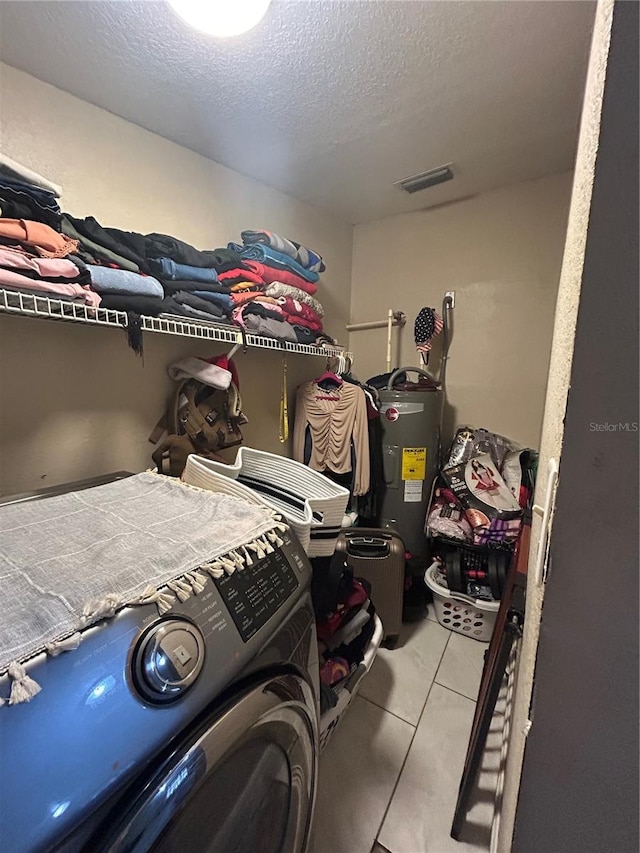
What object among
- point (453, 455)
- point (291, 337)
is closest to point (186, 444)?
point (291, 337)

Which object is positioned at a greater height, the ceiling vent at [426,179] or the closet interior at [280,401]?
the ceiling vent at [426,179]

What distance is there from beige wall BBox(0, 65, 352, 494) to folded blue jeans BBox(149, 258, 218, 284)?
0.30 meters

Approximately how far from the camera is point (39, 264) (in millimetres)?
833

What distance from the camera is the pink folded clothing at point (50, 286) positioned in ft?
2.57

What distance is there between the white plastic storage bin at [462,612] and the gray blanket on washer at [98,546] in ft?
4.09

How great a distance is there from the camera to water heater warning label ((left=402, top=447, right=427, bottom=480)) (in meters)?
1.82

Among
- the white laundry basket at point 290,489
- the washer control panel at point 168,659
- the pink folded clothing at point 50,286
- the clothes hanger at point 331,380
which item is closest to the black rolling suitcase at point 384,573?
the white laundry basket at point 290,489

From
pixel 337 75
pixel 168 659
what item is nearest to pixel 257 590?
pixel 168 659

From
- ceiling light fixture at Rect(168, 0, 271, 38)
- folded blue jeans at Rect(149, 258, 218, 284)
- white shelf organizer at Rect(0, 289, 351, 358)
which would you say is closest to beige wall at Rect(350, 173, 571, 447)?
white shelf organizer at Rect(0, 289, 351, 358)

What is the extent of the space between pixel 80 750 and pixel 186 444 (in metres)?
1.03

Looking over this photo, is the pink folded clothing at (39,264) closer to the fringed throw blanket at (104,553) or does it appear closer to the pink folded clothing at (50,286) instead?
the pink folded clothing at (50,286)

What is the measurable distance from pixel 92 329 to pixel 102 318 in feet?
1.12

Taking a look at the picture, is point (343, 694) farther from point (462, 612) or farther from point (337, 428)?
point (337, 428)

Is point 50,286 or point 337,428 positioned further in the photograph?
point 337,428
